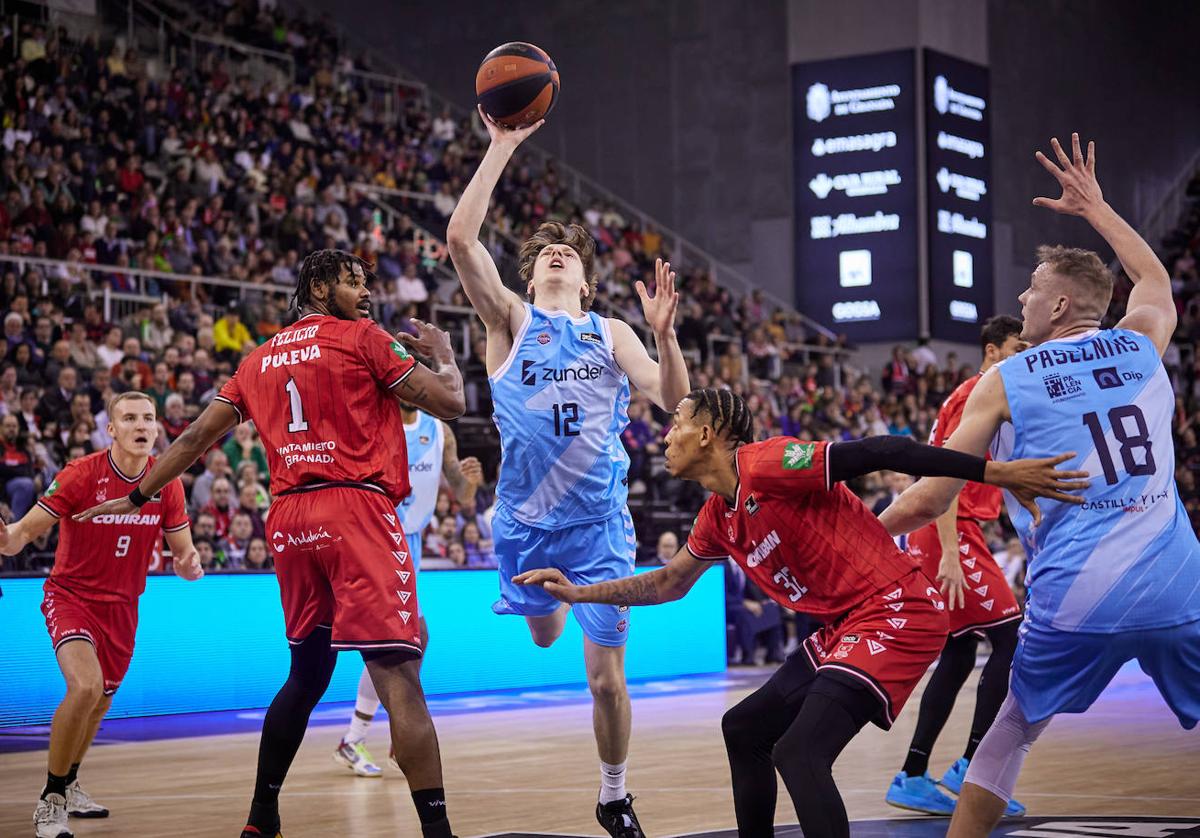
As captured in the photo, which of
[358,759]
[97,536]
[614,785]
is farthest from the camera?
[358,759]

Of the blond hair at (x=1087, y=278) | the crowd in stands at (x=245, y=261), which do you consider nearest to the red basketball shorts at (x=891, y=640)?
the blond hair at (x=1087, y=278)

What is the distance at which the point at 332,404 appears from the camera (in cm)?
537

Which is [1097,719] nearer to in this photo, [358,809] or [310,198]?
[358,809]

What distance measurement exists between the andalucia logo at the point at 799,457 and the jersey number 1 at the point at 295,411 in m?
1.79

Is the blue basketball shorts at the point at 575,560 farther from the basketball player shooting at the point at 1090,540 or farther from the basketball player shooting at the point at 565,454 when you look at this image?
the basketball player shooting at the point at 1090,540

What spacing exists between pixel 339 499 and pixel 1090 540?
2502mm

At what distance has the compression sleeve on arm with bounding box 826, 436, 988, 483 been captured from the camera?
14.4ft

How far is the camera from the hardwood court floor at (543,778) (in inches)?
266

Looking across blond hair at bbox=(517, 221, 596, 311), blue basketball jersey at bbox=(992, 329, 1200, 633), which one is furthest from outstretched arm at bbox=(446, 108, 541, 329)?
blue basketball jersey at bbox=(992, 329, 1200, 633)

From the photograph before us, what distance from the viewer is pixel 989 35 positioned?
2812 centimetres

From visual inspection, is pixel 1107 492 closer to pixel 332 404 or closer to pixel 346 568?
pixel 346 568

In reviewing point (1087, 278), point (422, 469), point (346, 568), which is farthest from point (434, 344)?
point (422, 469)

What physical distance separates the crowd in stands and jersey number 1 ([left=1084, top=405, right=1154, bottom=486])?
304 inches

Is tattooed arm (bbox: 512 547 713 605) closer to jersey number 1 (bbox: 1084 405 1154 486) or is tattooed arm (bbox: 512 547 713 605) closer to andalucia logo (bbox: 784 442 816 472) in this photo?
andalucia logo (bbox: 784 442 816 472)
